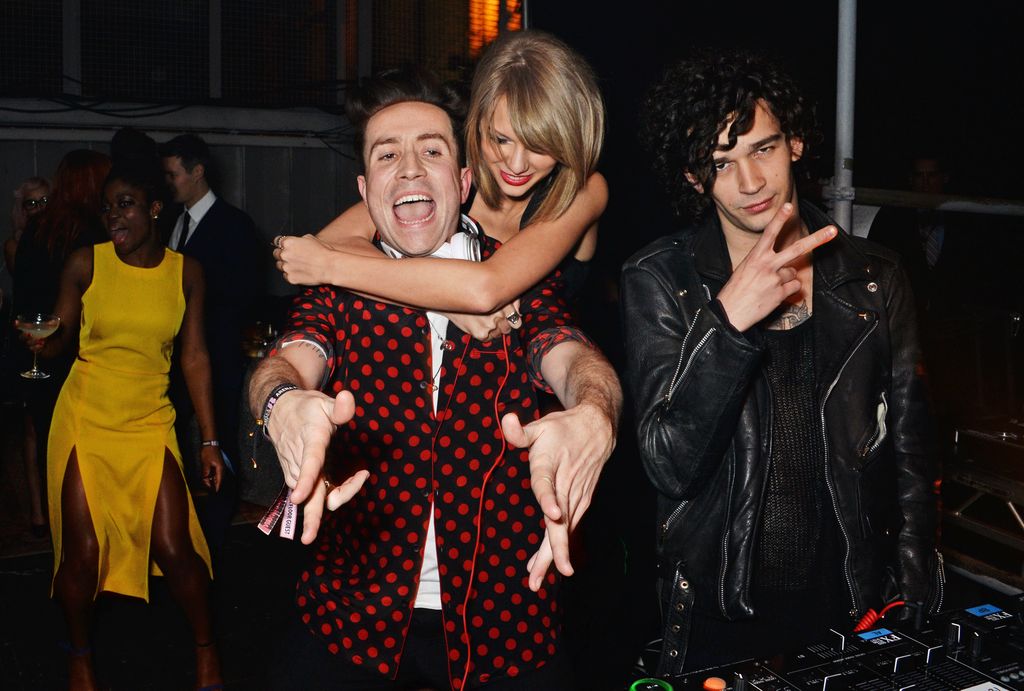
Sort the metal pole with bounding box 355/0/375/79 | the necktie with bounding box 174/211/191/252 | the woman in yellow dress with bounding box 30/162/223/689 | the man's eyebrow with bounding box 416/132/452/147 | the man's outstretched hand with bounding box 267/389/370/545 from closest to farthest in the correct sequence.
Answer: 1. the man's outstretched hand with bounding box 267/389/370/545
2. the man's eyebrow with bounding box 416/132/452/147
3. the woman in yellow dress with bounding box 30/162/223/689
4. the necktie with bounding box 174/211/191/252
5. the metal pole with bounding box 355/0/375/79

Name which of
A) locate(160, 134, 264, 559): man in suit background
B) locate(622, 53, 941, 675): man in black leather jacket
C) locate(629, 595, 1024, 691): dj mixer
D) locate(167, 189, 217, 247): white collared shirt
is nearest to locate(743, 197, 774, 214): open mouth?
locate(622, 53, 941, 675): man in black leather jacket

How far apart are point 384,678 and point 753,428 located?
0.82m

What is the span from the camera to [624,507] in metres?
3.07

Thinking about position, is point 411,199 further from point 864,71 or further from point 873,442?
point 864,71

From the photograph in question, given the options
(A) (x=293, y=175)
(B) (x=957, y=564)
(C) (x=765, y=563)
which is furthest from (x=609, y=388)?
(A) (x=293, y=175)

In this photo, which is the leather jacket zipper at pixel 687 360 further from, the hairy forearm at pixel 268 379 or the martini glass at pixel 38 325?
the martini glass at pixel 38 325

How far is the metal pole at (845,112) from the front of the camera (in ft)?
7.36

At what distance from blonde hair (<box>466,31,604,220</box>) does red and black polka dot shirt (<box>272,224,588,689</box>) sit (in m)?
0.40

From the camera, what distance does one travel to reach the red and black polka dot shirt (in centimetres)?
159

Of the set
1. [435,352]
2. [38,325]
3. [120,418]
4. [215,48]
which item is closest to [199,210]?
[38,325]

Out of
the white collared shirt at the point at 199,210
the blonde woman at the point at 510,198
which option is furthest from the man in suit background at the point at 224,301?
the blonde woman at the point at 510,198

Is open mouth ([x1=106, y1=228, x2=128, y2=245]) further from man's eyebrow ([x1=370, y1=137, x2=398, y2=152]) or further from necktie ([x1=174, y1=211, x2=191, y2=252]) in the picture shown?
man's eyebrow ([x1=370, y1=137, x2=398, y2=152])

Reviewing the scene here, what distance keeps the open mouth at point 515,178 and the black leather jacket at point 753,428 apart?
0.92 ft

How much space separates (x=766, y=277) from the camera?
163cm
